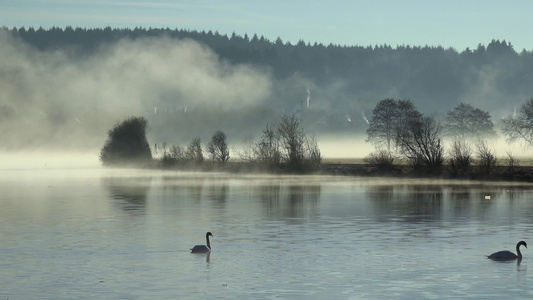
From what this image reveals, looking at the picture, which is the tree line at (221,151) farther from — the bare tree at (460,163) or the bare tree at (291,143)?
the bare tree at (460,163)

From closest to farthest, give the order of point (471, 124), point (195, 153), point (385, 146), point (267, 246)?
point (267, 246) → point (195, 153) → point (471, 124) → point (385, 146)

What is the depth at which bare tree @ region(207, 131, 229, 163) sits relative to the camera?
400ft

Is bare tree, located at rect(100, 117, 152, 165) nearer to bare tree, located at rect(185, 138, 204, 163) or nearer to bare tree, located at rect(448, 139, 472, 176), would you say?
bare tree, located at rect(185, 138, 204, 163)

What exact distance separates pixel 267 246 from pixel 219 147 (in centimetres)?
9057

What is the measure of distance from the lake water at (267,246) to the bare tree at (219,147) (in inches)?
2293

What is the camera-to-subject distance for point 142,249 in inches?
1300

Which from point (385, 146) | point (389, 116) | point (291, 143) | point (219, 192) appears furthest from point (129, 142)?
point (219, 192)

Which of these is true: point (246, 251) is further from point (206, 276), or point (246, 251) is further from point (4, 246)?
point (4, 246)

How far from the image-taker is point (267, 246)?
3397 centimetres

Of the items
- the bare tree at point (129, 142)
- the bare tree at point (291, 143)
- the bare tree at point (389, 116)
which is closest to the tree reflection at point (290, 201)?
the bare tree at point (291, 143)

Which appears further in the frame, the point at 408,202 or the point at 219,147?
the point at 219,147

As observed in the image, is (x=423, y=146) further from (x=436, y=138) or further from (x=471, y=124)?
(x=471, y=124)

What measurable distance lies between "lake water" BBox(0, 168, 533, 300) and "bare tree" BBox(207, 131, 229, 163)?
58235mm

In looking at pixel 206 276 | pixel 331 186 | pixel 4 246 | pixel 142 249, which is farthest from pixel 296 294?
pixel 331 186
